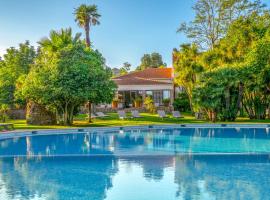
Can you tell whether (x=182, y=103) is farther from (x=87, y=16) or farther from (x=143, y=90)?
(x=87, y=16)

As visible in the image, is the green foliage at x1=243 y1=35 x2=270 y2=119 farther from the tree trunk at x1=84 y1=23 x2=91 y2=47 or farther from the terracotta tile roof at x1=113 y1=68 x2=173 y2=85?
the tree trunk at x1=84 y1=23 x2=91 y2=47

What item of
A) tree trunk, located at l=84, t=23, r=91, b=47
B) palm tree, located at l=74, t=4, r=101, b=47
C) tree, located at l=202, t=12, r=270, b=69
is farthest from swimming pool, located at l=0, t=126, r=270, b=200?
palm tree, located at l=74, t=4, r=101, b=47

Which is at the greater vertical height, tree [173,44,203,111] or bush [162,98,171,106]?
tree [173,44,203,111]

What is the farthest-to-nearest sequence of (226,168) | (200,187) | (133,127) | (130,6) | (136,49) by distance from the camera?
(136,49), (130,6), (133,127), (226,168), (200,187)

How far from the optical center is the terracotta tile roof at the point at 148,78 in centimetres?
3678

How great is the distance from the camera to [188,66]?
2806cm

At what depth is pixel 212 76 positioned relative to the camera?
25.3 metres

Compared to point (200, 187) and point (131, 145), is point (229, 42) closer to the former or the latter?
point (131, 145)

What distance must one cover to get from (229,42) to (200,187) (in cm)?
2267

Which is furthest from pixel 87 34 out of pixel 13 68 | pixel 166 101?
pixel 166 101

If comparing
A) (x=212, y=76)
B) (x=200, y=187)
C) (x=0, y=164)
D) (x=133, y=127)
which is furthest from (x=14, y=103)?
(x=200, y=187)

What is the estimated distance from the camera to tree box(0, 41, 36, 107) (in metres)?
32.5

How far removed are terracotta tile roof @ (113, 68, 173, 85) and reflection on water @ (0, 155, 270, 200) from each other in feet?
80.1

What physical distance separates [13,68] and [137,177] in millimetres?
30574
